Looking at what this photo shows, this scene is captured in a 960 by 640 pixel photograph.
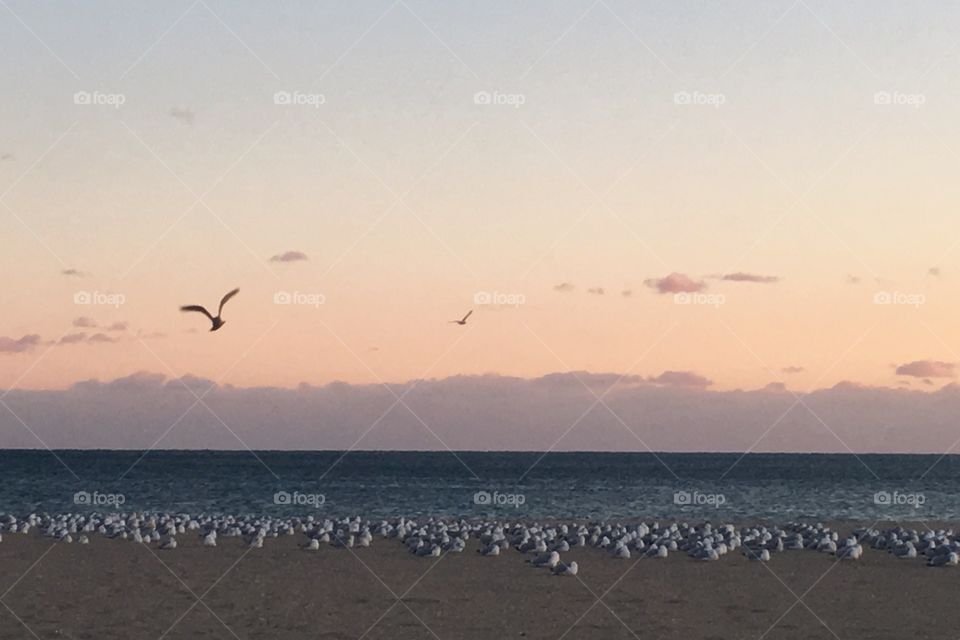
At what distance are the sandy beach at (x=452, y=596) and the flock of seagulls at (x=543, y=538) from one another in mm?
559

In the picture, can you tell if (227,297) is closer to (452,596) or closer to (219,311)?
(219,311)

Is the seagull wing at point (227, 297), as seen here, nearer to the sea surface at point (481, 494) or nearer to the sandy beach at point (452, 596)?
the sandy beach at point (452, 596)

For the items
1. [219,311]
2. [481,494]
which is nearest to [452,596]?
[219,311]

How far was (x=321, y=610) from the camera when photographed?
2450cm

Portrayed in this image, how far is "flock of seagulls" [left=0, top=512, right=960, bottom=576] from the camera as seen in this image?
33.8m

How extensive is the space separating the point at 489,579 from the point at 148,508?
5542 centimetres

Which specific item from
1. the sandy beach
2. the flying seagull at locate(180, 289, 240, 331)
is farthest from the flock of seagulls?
the flying seagull at locate(180, 289, 240, 331)

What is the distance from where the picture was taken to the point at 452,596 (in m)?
26.5

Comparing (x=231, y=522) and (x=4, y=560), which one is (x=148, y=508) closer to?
(x=231, y=522)

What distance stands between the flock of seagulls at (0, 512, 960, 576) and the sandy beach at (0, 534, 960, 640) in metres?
0.56

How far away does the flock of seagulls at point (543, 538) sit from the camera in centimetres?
3381

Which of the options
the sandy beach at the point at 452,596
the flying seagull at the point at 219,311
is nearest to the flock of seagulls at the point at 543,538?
the sandy beach at the point at 452,596

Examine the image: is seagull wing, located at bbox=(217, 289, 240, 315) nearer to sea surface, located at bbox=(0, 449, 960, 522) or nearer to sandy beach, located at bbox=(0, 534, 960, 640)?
sandy beach, located at bbox=(0, 534, 960, 640)

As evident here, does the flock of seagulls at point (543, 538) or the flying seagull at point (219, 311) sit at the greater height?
the flying seagull at point (219, 311)
